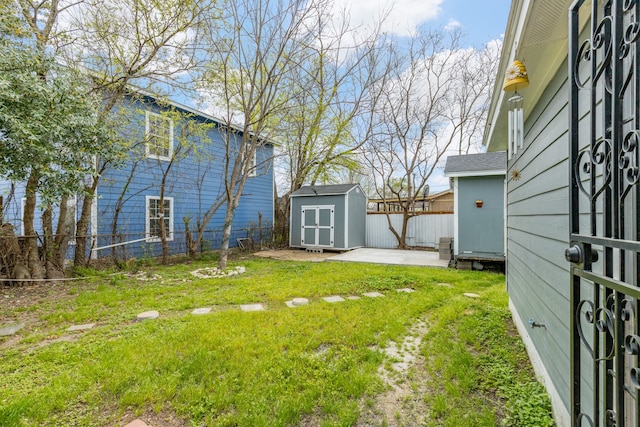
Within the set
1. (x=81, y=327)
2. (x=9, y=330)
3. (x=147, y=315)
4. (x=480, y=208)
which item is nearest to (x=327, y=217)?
(x=480, y=208)

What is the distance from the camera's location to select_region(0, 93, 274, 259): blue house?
22.1 ft

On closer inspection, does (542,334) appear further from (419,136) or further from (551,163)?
(419,136)

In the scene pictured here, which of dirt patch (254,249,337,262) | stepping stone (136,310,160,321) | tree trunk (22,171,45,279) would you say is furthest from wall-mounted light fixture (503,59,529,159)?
tree trunk (22,171,45,279)

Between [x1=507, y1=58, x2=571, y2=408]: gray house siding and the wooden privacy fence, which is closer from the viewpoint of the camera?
[x1=507, y1=58, x2=571, y2=408]: gray house siding

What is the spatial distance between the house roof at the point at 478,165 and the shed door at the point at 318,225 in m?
4.23

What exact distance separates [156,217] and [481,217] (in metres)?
8.80

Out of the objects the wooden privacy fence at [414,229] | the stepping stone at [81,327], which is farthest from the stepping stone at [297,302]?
the wooden privacy fence at [414,229]

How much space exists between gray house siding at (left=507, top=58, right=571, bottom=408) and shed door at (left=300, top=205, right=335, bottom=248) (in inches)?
291

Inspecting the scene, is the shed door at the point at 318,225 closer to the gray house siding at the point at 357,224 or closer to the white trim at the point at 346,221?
the white trim at the point at 346,221

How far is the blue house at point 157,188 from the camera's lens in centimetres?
674

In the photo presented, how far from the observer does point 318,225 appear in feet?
34.4

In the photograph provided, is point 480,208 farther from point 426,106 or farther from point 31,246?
point 31,246

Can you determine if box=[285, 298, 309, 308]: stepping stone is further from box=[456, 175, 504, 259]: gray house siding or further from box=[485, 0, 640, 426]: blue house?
box=[456, 175, 504, 259]: gray house siding

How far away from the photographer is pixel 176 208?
8.85 m
